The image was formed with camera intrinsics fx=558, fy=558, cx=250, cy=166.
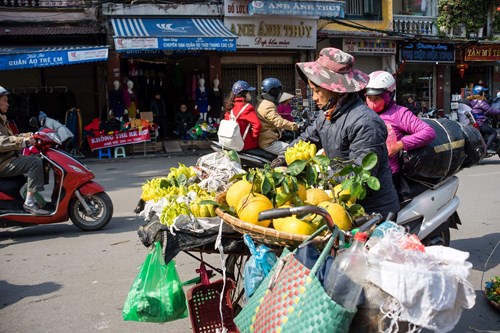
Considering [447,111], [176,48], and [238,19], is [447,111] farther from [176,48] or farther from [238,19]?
[176,48]

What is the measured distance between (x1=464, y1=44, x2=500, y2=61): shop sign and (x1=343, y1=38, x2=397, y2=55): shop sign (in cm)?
380

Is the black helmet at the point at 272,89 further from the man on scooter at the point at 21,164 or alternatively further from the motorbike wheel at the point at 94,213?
the man on scooter at the point at 21,164

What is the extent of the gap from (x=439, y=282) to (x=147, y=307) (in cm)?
164

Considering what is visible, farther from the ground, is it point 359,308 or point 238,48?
point 238,48

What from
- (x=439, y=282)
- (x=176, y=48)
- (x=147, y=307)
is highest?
(x=176, y=48)

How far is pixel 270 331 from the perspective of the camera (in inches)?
87.9

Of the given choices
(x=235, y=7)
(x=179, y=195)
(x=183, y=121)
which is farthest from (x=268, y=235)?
(x=235, y=7)

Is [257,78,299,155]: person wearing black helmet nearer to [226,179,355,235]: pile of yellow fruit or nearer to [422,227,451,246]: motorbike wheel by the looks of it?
[422,227,451,246]: motorbike wheel

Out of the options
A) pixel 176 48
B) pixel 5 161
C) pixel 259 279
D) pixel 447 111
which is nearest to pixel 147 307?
pixel 259 279

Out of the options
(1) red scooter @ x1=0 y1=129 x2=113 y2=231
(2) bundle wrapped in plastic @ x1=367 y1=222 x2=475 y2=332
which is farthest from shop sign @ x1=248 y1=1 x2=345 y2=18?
(2) bundle wrapped in plastic @ x1=367 y1=222 x2=475 y2=332

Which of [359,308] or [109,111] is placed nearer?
[359,308]

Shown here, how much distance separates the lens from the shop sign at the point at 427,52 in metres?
20.4

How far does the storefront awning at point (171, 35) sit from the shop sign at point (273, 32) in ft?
3.30

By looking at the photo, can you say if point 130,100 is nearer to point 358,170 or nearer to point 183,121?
point 183,121
